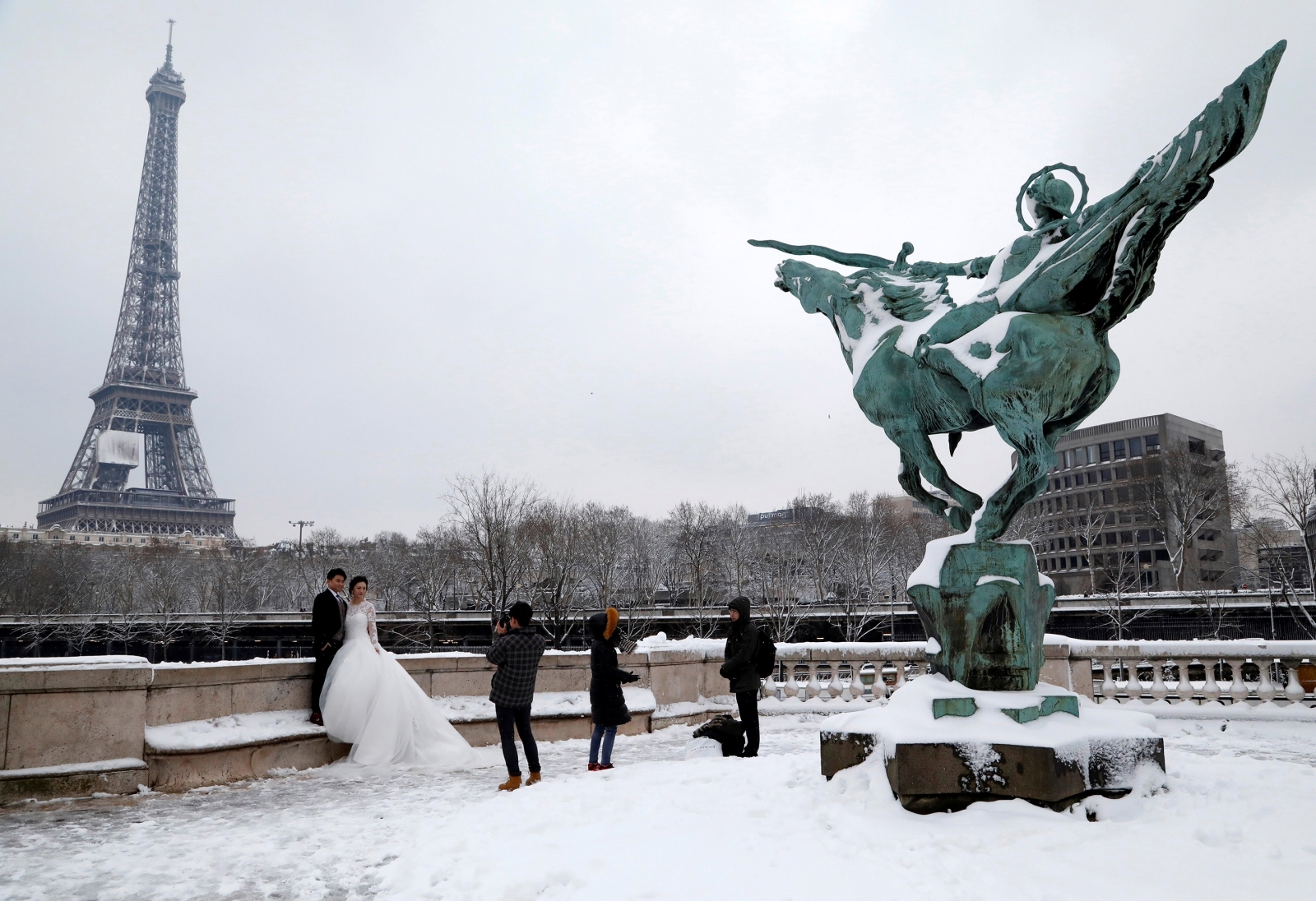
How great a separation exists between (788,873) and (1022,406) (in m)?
3.41

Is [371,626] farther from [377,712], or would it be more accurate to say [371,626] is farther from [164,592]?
[164,592]

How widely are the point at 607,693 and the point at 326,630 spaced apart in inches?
123

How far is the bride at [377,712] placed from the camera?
9.46 m

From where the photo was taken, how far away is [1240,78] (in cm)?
527

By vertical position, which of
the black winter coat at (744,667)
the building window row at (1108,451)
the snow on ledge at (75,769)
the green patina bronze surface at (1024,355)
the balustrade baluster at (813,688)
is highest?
the building window row at (1108,451)

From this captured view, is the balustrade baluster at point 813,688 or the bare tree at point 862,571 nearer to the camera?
the balustrade baluster at point 813,688

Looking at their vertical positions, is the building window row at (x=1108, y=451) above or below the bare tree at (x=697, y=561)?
above

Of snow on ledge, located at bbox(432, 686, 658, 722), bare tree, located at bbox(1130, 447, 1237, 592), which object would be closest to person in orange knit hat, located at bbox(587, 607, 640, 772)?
snow on ledge, located at bbox(432, 686, 658, 722)

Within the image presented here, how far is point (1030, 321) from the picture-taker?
6.22m

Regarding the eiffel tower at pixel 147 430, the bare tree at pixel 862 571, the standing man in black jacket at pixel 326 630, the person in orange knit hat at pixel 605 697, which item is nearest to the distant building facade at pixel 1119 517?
the bare tree at pixel 862 571

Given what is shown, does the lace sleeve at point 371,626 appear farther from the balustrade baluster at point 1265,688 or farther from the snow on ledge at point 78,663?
the balustrade baluster at point 1265,688

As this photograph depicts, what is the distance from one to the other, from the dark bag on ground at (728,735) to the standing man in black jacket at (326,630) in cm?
404

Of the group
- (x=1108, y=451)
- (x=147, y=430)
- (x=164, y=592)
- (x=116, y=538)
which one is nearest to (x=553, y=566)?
(x=164, y=592)

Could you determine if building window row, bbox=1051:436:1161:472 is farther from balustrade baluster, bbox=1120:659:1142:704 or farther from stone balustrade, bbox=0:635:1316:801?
stone balustrade, bbox=0:635:1316:801
